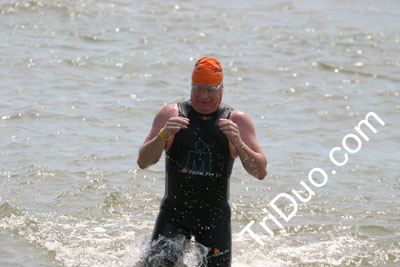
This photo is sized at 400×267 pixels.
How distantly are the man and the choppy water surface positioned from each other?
0.94 ft

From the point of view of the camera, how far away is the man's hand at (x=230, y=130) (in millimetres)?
6375

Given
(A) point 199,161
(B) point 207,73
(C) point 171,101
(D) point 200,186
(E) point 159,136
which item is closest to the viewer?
(E) point 159,136

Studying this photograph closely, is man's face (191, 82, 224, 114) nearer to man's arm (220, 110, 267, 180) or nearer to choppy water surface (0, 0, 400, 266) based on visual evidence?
man's arm (220, 110, 267, 180)

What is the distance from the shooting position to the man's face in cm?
670

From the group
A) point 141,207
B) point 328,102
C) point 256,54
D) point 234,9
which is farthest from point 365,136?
point 234,9

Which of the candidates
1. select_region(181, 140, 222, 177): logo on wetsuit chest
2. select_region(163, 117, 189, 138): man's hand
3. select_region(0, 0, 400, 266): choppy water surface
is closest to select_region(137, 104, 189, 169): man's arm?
select_region(163, 117, 189, 138): man's hand

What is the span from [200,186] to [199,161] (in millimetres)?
248

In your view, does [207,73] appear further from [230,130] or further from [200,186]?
[200,186]

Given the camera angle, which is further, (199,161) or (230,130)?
(199,161)

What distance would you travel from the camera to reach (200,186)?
22.6ft

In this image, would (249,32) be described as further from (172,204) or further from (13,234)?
(172,204)

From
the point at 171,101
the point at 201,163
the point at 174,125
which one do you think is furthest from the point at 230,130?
the point at 171,101

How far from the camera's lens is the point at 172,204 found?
6988 millimetres

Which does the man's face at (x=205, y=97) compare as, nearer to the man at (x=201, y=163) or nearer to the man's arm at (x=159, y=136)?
the man at (x=201, y=163)
